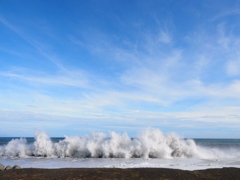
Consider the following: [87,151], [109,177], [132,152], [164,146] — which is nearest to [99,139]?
[87,151]

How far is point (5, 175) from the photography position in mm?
13641

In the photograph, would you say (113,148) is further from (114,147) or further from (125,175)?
(125,175)

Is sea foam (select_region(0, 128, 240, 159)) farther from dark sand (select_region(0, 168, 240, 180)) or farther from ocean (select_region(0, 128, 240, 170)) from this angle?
dark sand (select_region(0, 168, 240, 180))

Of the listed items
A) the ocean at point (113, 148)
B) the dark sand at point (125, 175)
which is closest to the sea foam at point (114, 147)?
the ocean at point (113, 148)

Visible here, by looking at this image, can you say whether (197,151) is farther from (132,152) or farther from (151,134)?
(132,152)

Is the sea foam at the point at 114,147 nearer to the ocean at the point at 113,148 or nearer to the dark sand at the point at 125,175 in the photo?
the ocean at the point at 113,148

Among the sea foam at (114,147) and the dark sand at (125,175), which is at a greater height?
the sea foam at (114,147)

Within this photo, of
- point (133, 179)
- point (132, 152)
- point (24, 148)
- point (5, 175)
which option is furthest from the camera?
point (24, 148)

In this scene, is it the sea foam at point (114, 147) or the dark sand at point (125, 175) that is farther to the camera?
the sea foam at point (114, 147)

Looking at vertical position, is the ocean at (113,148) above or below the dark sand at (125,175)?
above

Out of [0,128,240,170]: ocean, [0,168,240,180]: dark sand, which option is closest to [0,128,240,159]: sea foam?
[0,128,240,170]: ocean

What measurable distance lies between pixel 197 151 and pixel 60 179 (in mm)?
25871

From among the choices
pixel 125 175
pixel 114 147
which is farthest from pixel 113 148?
pixel 125 175

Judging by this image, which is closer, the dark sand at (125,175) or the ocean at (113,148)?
the dark sand at (125,175)
